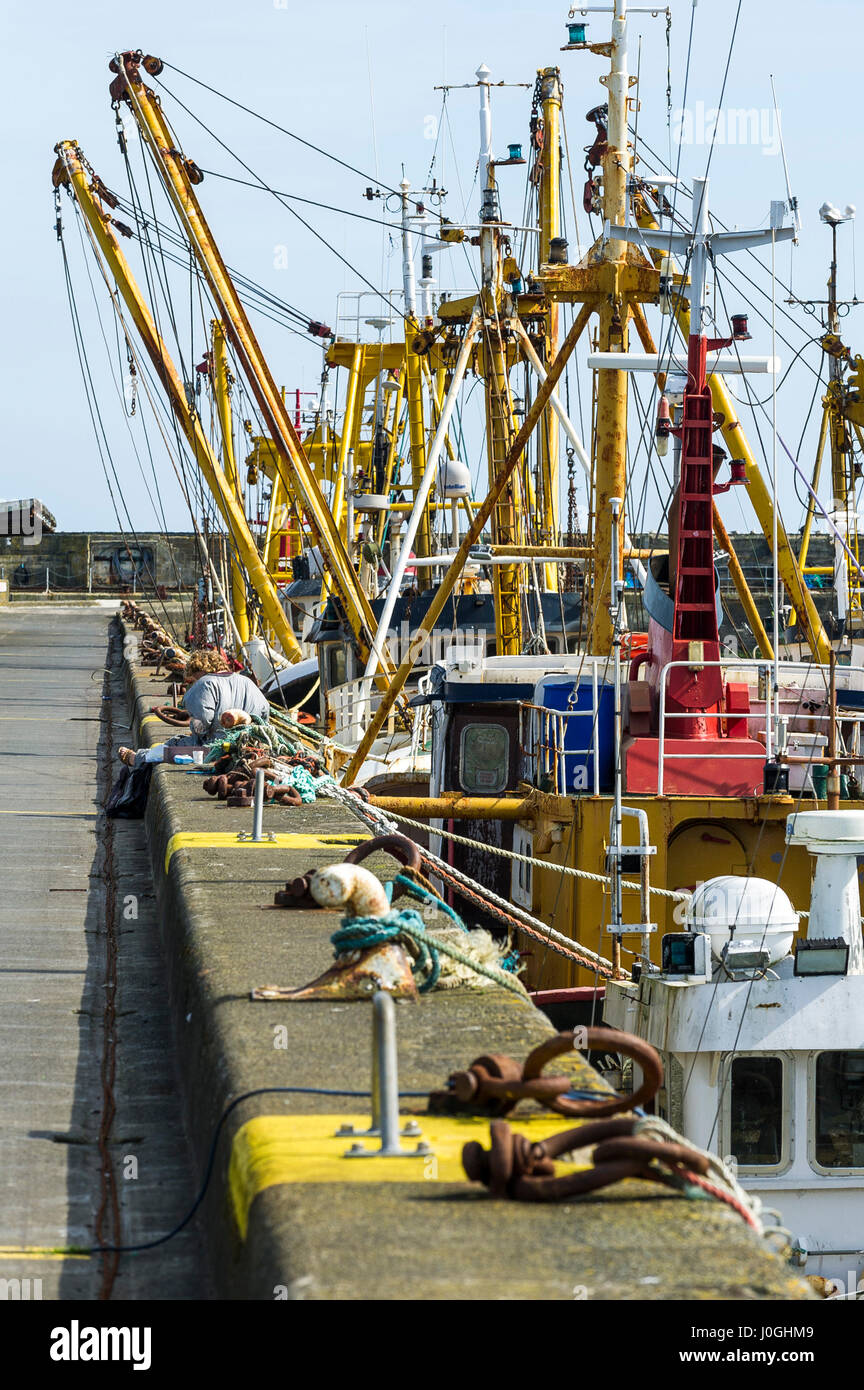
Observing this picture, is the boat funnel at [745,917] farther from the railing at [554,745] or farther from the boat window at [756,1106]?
the railing at [554,745]

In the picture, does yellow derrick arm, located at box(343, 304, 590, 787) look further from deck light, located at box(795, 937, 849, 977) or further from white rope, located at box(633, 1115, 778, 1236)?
white rope, located at box(633, 1115, 778, 1236)

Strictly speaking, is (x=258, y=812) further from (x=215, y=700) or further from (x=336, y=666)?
(x=336, y=666)

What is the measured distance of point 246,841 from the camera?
8695 mm

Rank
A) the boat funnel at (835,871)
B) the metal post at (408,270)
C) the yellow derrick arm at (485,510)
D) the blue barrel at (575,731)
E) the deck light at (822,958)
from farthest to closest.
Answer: the metal post at (408,270), the yellow derrick arm at (485,510), the blue barrel at (575,731), the boat funnel at (835,871), the deck light at (822,958)

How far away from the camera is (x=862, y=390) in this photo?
32.5 m

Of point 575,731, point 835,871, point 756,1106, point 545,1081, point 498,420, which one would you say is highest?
point 498,420

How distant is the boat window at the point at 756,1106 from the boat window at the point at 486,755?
19.6ft

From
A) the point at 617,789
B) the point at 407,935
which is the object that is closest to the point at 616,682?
the point at 617,789

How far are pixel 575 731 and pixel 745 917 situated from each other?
425 cm

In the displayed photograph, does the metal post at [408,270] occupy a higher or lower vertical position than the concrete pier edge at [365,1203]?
higher

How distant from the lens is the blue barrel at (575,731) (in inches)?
507

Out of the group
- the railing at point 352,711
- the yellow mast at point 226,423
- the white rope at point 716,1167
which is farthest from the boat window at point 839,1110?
the yellow mast at point 226,423

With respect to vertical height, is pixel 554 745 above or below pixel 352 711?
above
